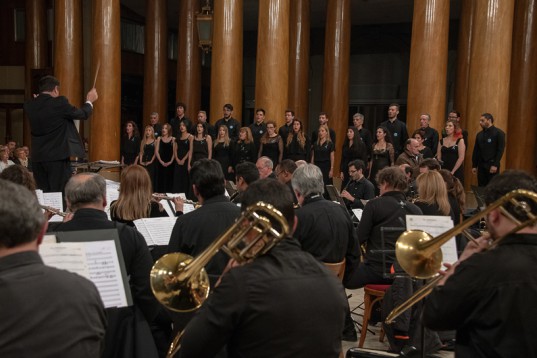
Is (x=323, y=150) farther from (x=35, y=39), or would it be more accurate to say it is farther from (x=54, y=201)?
(x=35, y=39)

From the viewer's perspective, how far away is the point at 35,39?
17875 millimetres

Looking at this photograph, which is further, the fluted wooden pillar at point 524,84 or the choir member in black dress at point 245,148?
the fluted wooden pillar at point 524,84

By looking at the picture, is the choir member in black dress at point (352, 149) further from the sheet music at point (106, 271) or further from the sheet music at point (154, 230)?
the sheet music at point (106, 271)

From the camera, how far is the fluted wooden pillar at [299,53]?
15.9m

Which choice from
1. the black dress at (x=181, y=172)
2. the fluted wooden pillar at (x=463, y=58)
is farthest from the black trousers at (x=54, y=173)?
the fluted wooden pillar at (x=463, y=58)

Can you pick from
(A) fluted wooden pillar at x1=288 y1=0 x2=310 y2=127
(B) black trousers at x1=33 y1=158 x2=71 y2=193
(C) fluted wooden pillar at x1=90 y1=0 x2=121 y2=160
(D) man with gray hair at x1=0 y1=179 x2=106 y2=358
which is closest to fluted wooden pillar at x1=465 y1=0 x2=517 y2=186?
(A) fluted wooden pillar at x1=288 y1=0 x2=310 y2=127

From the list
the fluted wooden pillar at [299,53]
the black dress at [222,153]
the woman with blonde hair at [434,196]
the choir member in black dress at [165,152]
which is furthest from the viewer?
the fluted wooden pillar at [299,53]

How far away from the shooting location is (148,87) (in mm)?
17344

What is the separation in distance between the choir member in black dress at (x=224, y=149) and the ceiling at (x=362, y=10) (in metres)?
7.07

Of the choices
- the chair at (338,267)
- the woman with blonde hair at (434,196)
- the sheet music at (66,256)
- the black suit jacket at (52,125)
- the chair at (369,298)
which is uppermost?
the black suit jacket at (52,125)

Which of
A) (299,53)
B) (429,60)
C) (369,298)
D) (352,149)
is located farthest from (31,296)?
(299,53)

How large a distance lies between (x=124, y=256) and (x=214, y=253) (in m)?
1.21

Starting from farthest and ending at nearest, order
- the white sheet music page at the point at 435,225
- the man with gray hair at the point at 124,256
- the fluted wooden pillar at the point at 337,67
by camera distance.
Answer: the fluted wooden pillar at the point at 337,67, the white sheet music page at the point at 435,225, the man with gray hair at the point at 124,256

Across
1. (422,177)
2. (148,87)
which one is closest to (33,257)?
(422,177)
